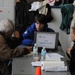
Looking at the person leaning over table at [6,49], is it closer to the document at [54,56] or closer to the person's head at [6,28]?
the person's head at [6,28]

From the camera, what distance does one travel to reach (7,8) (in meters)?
5.33

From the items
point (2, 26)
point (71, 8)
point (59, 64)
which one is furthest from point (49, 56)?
point (71, 8)

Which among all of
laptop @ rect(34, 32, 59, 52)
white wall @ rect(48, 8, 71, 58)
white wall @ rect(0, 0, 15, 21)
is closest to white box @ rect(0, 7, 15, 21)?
white wall @ rect(0, 0, 15, 21)

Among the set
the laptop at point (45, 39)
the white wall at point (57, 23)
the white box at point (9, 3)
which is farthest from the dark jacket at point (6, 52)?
the white box at point (9, 3)

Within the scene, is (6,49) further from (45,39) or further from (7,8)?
(7,8)

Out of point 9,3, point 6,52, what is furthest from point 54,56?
point 9,3

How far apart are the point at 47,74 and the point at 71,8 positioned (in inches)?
121

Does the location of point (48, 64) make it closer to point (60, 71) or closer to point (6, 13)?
point (60, 71)

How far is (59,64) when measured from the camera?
237 cm

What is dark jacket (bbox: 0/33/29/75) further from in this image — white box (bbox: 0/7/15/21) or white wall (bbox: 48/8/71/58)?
white box (bbox: 0/7/15/21)

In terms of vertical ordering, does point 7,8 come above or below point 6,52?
above

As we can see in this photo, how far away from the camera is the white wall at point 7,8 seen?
17.3 ft

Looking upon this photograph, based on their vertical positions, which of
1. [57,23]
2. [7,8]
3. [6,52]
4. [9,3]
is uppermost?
[9,3]

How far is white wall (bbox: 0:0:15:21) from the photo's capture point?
526 centimetres
